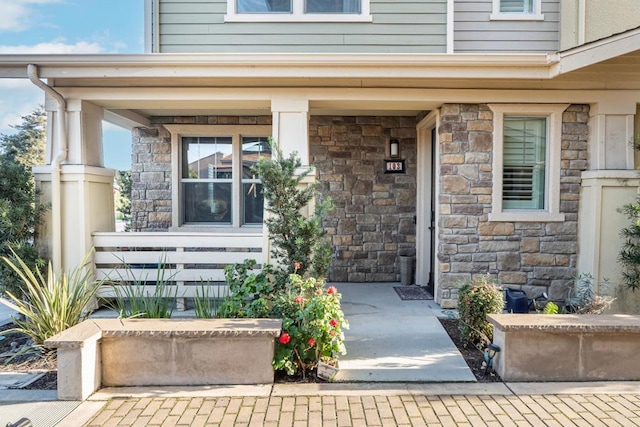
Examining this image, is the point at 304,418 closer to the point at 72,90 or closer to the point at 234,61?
the point at 234,61

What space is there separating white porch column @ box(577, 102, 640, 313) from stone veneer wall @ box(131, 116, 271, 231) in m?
4.28

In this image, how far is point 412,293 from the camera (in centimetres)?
551

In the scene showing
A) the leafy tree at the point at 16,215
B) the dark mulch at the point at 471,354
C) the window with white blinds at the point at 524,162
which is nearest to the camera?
the dark mulch at the point at 471,354

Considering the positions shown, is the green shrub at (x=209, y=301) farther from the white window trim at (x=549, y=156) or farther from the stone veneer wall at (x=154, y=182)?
the white window trim at (x=549, y=156)

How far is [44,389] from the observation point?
9.75ft

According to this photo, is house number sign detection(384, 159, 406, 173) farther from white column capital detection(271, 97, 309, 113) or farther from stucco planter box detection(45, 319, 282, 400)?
stucco planter box detection(45, 319, 282, 400)

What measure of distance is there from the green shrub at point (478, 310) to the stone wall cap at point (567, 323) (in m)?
0.33

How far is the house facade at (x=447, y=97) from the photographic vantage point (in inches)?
168

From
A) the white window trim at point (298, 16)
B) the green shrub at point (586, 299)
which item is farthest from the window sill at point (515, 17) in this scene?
the green shrub at point (586, 299)

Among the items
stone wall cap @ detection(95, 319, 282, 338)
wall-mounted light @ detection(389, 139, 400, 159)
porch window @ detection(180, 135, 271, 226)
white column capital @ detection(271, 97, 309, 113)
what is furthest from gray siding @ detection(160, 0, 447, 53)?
stone wall cap @ detection(95, 319, 282, 338)

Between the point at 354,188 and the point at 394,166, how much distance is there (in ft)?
2.22

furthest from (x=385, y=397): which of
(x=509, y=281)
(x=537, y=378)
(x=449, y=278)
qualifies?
(x=509, y=281)

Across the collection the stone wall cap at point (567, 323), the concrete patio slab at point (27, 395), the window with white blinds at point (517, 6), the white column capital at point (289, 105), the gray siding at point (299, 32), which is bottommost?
the concrete patio slab at point (27, 395)

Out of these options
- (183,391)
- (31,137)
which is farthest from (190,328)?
(31,137)
